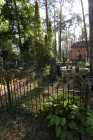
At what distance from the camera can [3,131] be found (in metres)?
2.09

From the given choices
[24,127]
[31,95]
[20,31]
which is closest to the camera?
[24,127]

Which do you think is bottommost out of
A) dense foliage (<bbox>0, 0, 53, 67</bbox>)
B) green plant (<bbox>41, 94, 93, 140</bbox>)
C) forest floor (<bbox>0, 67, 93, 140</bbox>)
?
forest floor (<bbox>0, 67, 93, 140</bbox>)

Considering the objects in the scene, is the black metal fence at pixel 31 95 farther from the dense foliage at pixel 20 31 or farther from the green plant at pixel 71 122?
the dense foliage at pixel 20 31

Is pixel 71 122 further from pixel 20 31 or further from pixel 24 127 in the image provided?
pixel 20 31

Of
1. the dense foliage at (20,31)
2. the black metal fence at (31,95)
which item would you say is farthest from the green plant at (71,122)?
the dense foliage at (20,31)

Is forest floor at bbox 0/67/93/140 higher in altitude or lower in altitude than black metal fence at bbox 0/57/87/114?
lower

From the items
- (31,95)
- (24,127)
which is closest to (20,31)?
(31,95)

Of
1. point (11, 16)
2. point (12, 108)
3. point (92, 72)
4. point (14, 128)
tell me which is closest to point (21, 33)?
point (11, 16)

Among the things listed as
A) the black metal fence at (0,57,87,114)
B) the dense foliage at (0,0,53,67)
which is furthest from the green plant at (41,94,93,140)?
the dense foliage at (0,0,53,67)

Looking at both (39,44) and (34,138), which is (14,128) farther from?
(39,44)

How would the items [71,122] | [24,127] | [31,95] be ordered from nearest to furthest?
[71,122] < [24,127] < [31,95]

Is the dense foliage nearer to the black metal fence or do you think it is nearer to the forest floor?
the black metal fence

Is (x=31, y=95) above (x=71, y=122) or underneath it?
above

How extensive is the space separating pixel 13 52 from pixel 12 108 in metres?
8.96
